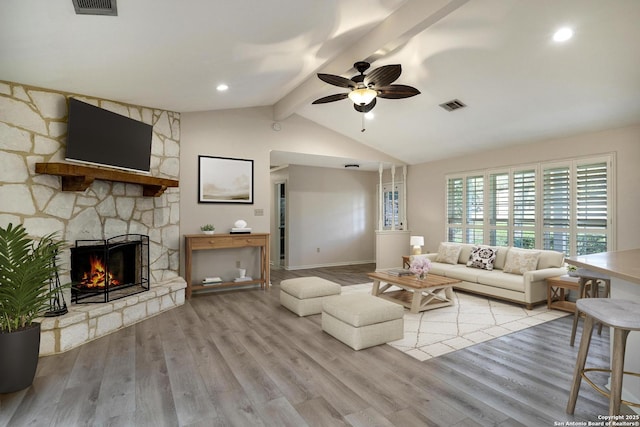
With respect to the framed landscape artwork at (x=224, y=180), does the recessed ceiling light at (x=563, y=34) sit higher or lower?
higher

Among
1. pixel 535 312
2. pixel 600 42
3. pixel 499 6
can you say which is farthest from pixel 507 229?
pixel 499 6

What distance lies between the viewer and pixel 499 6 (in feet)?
10.2

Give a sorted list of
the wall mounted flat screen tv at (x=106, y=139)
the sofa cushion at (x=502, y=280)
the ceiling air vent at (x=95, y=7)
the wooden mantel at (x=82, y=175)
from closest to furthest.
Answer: the ceiling air vent at (x=95, y=7)
the wooden mantel at (x=82, y=175)
the wall mounted flat screen tv at (x=106, y=139)
the sofa cushion at (x=502, y=280)

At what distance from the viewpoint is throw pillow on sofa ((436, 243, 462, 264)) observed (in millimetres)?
6141

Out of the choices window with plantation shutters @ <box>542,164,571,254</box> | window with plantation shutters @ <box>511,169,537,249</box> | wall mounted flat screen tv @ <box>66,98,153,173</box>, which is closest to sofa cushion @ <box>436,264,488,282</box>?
window with plantation shutters @ <box>511,169,537,249</box>

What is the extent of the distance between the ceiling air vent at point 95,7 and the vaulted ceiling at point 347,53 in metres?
0.05

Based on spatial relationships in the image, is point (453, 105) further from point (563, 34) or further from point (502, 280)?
point (502, 280)

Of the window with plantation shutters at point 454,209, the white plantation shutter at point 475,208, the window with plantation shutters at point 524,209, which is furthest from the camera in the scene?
the window with plantation shutters at point 454,209

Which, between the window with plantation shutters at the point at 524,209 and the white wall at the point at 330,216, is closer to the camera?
the window with plantation shutters at the point at 524,209

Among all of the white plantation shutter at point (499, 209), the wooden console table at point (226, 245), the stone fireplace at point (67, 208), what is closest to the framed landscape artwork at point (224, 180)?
the wooden console table at point (226, 245)

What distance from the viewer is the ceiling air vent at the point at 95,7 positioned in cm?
227

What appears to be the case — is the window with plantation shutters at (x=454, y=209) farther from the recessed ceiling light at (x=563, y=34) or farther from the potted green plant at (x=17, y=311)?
the potted green plant at (x=17, y=311)

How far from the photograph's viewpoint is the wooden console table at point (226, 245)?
5.10 m

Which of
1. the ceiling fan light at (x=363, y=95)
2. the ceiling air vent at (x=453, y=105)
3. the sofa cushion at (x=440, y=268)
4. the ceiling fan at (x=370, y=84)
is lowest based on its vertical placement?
the sofa cushion at (x=440, y=268)
